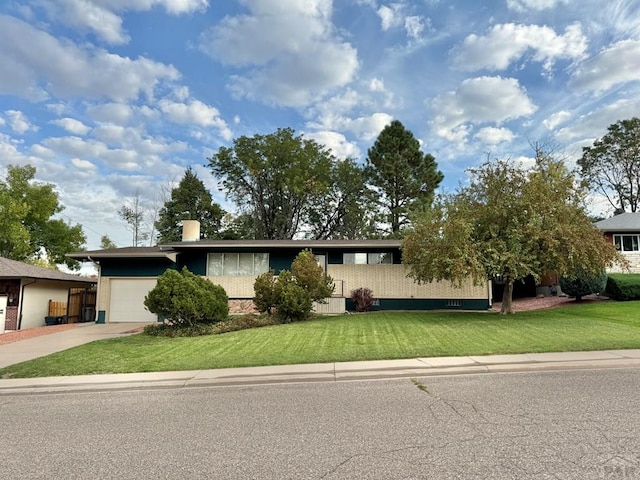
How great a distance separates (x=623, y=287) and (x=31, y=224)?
4465 centimetres

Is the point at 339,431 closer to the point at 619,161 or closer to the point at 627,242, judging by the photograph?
the point at 627,242

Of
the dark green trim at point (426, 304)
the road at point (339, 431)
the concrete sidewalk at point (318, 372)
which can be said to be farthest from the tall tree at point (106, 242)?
the road at point (339, 431)

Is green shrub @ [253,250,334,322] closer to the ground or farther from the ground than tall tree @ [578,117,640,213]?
closer to the ground

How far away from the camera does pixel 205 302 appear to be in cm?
1442

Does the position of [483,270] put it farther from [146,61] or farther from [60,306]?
[60,306]

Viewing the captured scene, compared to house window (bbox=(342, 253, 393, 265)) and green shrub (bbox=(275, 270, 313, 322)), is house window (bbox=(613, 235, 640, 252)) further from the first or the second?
green shrub (bbox=(275, 270, 313, 322))

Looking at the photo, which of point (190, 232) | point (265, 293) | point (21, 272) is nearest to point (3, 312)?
point (21, 272)

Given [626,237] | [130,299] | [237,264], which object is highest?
[626,237]

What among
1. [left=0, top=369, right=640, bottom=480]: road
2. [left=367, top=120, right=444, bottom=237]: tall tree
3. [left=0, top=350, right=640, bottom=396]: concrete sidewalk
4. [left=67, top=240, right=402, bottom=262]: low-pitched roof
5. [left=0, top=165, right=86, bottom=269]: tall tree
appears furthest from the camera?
[left=367, top=120, right=444, bottom=237]: tall tree

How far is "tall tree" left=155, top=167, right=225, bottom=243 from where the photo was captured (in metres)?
38.8

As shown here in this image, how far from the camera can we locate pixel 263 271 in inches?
829

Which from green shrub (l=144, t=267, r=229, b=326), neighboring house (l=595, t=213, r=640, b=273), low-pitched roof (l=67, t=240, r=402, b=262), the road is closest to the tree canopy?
low-pitched roof (l=67, t=240, r=402, b=262)

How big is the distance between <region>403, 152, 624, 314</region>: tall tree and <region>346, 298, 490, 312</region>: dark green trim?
16.2 feet

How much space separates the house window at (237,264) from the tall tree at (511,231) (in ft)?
26.3
